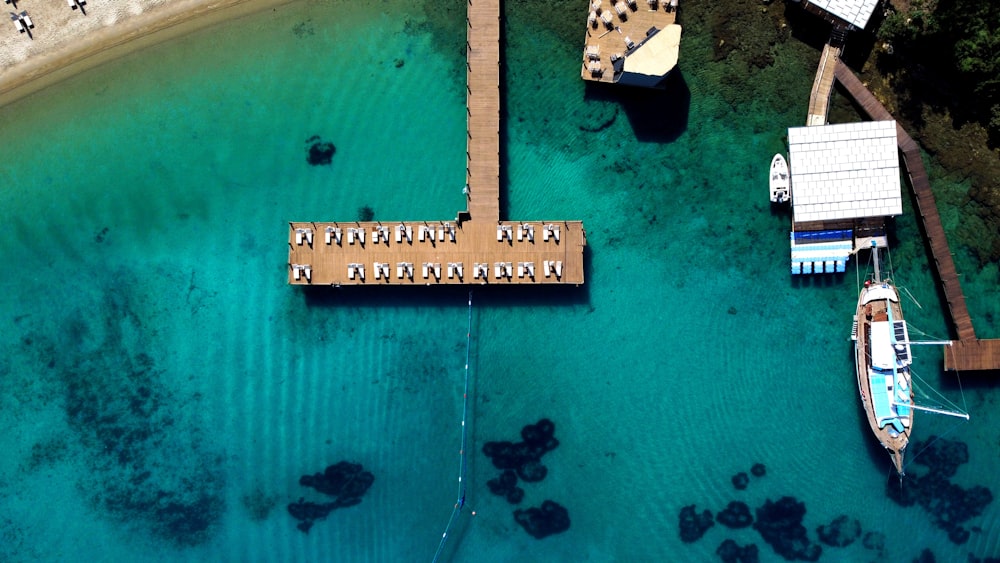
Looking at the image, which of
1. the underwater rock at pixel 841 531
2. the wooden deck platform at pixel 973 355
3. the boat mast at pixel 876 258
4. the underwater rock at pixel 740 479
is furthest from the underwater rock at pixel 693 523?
the boat mast at pixel 876 258

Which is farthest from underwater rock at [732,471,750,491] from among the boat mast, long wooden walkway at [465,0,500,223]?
long wooden walkway at [465,0,500,223]

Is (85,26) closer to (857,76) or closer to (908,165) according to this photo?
(857,76)

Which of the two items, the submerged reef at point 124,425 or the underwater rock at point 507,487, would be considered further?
the underwater rock at point 507,487

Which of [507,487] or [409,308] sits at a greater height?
[409,308]

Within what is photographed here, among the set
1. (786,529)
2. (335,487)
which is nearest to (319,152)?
(335,487)

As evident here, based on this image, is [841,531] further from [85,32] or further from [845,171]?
[85,32]

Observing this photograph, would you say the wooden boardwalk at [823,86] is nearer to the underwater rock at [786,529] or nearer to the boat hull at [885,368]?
the boat hull at [885,368]
